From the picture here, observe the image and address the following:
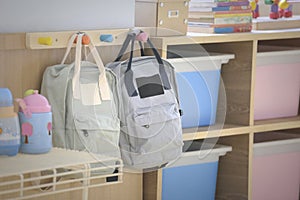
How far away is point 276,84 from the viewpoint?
346cm

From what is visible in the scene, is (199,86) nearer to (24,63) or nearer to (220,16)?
(220,16)

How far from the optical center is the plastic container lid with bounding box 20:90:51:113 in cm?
247

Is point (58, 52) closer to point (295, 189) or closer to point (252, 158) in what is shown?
point (252, 158)

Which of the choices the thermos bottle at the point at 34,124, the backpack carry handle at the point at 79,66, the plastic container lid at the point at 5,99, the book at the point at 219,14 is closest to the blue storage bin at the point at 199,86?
the book at the point at 219,14

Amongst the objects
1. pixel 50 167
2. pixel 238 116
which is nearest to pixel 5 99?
pixel 50 167

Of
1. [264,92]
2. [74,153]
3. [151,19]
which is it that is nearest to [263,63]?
[264,92]

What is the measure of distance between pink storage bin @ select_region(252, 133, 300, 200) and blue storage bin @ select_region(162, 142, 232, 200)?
0.64ft

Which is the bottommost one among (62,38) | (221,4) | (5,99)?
(5,99)

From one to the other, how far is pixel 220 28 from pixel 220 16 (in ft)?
0.17

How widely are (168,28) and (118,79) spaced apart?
0.40 metres

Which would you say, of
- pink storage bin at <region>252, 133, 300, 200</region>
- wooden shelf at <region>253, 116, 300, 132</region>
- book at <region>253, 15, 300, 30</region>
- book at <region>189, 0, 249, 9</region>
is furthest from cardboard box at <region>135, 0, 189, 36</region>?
pink storage bin at <region>252, 133, 300, 200</region>

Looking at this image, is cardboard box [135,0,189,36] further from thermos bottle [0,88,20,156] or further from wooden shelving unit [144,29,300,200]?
thermos bottle [0,88,20,156]

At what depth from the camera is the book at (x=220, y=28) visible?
10.6ft

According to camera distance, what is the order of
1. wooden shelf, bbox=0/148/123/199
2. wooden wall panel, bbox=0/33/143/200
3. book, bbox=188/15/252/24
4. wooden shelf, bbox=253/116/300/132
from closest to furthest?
wooden shelf, bbox=0/148/123/199, wooden wall panel, bbox=0/33/143/200, book, bbox=188/15/252/24, wooden shelf, bbox=253/116/300/132
